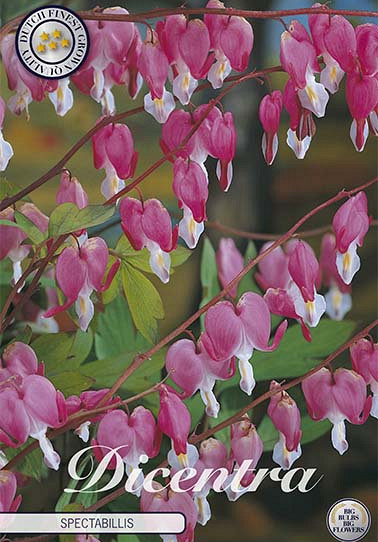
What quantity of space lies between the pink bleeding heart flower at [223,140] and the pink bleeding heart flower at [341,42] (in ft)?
0.58

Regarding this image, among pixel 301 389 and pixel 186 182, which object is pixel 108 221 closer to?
pixel 186 182

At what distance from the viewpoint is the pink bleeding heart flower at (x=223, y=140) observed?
53.7 inches

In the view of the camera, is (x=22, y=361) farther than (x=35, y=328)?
No

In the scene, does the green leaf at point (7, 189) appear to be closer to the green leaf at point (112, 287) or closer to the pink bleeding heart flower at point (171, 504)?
the green leaf at point (112, 287)

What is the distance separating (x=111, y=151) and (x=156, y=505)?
52 centimetres

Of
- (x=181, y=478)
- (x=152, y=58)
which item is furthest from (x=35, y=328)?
(x=152, y=58)

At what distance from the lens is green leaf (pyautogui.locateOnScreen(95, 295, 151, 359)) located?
1.48m

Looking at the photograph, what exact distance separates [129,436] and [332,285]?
0.40 m

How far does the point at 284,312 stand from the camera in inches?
55.9

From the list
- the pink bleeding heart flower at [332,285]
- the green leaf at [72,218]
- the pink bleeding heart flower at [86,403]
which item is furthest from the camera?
the pink bleeding heart flower at [332,285]

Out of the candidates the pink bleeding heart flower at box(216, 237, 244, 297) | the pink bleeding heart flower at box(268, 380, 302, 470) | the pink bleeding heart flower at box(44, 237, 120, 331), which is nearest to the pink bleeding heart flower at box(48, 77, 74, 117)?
the pink bleeding heart flower at box(44, 237, 120, 331)

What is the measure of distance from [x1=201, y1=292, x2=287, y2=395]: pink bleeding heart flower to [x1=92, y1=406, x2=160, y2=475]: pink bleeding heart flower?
0.45 ft

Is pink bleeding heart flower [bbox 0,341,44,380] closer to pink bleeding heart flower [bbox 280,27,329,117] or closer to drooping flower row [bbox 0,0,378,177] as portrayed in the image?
drooping flower row [bbox 0,0,378,177]

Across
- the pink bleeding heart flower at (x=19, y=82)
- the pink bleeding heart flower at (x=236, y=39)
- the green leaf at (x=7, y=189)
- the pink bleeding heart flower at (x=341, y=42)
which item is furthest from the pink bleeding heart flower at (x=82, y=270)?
the pink bleeding heart flower at (x=341, y=42)
